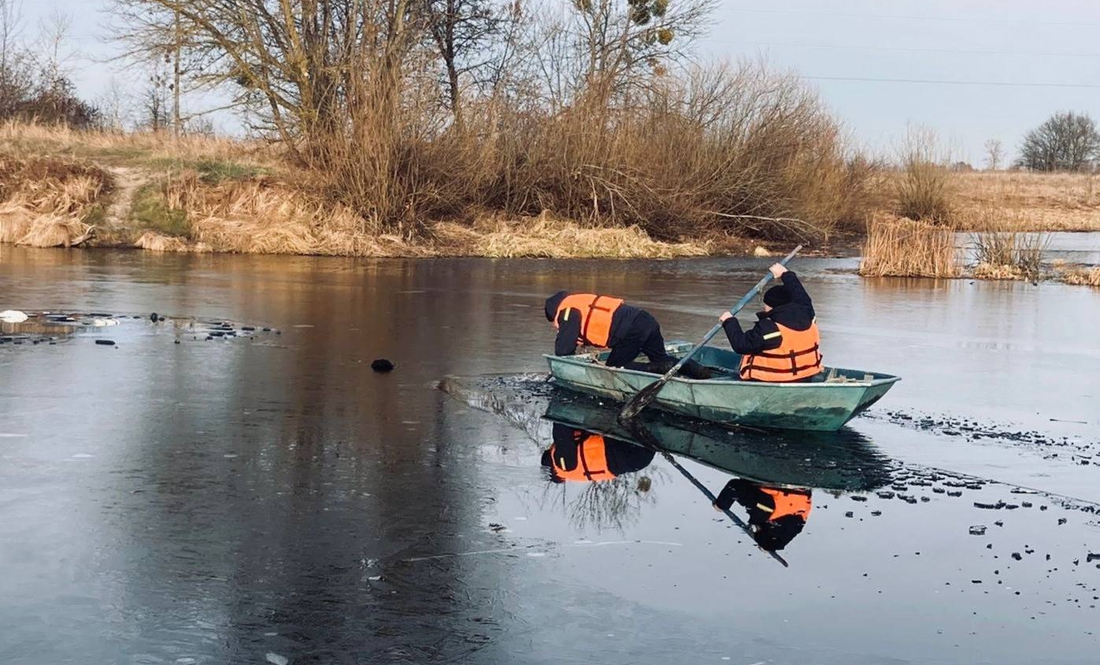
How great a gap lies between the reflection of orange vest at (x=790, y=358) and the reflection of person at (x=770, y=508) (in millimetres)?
1767

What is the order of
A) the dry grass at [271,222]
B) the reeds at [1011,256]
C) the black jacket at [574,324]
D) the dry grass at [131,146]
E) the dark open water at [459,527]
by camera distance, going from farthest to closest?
the dry grass at [131,146] → the dry grass at [271,222] → the reeds at [1011,256] → the black jacket at [574,324] → the dark open water at [459,527]

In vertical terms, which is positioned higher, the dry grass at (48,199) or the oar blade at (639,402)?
the dry grass at (48,199)

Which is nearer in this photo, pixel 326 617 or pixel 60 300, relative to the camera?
pixel 326 617

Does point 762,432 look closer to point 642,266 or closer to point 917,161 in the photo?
point 642,266

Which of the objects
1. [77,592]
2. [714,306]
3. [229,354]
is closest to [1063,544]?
[77,592]

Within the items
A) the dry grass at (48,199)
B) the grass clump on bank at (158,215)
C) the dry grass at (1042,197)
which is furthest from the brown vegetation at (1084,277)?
the dry grass at (48,199)

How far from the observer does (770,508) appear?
8094 mm

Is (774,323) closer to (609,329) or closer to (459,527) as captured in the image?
(609,329)

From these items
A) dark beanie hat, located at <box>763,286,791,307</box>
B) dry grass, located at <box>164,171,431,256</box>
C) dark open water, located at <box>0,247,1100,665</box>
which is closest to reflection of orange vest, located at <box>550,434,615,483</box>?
dark open water, located at <box>0,247,1100,665</box>

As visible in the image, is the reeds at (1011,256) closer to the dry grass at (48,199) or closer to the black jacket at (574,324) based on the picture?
the black jacket at (574,324)

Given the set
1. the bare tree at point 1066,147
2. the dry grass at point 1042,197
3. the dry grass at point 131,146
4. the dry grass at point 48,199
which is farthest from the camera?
the bare tree at point 1066,147

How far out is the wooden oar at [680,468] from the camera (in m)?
7.40

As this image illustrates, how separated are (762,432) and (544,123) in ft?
89.0

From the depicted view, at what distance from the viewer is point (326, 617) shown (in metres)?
→ 5.75
